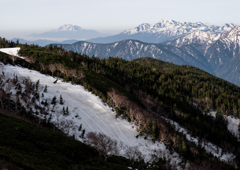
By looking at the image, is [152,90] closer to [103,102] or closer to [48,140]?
[103,102]

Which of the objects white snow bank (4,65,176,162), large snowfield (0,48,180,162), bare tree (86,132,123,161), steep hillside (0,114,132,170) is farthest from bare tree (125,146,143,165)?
steep hillside (0,114,132,170)

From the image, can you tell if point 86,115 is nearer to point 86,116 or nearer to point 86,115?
point 86,115

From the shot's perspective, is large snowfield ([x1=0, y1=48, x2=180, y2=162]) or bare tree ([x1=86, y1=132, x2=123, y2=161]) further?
large snowfield ([x1=0, y1=48, x2=180, y2=162])

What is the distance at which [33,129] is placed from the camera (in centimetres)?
2794

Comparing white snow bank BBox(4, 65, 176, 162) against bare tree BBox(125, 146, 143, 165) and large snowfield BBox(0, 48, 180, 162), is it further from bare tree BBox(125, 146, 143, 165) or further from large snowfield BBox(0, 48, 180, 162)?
bare tree BBox(125, 146, 143, 165)

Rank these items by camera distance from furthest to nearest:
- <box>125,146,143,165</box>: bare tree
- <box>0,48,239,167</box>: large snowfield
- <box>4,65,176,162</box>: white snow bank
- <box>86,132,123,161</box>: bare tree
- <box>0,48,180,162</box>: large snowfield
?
<box>4,65,176,162</box>: white snow bank → <box>0,48,180,162</box>: large snowfield → <box>0,48,239,167</box>: large snowfield → <box>125,146,143,165</box>: bare tree → <box>86,132,123,161</box>: bare tree

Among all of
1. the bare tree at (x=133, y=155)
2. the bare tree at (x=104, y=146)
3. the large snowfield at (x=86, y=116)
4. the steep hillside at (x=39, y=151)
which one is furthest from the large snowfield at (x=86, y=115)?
the steep hillside at (x=39, y=151)

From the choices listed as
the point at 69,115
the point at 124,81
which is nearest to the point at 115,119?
the point at 69,115

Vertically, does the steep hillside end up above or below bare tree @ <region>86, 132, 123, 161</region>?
above

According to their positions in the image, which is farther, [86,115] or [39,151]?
[86,115]

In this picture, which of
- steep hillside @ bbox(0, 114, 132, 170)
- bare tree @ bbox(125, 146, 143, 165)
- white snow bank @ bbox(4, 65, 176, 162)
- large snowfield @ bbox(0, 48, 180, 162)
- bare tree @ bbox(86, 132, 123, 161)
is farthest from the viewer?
white snow bank @ bbox(4, 65, 176, 162)

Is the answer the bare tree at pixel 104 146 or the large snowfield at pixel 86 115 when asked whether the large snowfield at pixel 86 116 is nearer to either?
the large snowfield at pixel 86 115

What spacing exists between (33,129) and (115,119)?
32.5 m

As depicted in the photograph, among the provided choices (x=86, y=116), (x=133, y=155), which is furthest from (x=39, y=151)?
(x=86, y=116)
